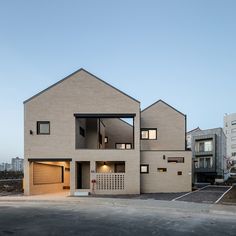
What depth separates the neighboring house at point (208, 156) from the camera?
172 ft

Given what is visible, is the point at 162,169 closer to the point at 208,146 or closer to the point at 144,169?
the point at 144,169

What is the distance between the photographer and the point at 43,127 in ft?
92.9

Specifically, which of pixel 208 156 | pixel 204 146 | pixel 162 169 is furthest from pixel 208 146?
pixel 162 169

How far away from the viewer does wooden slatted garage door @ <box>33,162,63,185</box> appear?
2905 cm

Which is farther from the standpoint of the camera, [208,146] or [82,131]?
[208,146]

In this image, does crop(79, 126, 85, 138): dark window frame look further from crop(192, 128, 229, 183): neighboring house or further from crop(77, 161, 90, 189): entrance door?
crop(192, 128, 229, 183): neighboring house

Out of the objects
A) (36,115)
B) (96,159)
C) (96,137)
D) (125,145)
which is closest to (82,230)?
(96,159)

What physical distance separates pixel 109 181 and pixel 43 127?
23.7 feet

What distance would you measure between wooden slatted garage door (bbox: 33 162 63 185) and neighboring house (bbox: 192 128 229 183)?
27.1 meters

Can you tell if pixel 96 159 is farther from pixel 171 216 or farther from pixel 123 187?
pixel 171 216

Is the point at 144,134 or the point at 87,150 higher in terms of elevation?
the point at 144,134

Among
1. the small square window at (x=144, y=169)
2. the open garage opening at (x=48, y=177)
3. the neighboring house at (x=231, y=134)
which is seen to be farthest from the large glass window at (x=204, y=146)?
the neighboring house at (x=231, y=134)

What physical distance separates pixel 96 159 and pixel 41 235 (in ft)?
55.0

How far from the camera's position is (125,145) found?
38719mm
